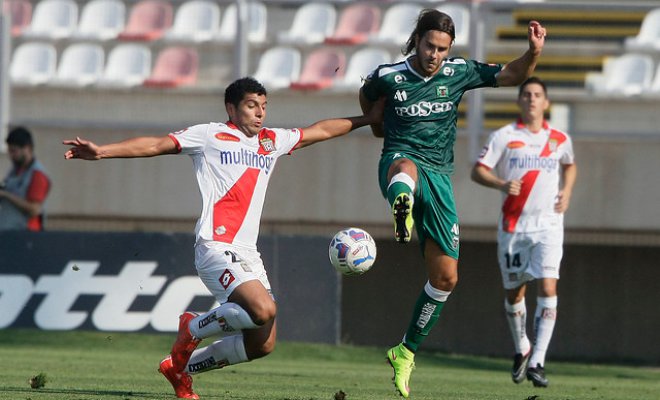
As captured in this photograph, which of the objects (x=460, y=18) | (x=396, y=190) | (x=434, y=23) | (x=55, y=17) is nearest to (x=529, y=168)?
(x=434, y=23)

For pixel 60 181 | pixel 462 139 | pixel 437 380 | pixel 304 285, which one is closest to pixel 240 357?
pixel 437 380

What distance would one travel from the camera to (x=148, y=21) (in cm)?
1634

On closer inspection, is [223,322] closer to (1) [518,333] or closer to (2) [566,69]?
(1) [518,333]

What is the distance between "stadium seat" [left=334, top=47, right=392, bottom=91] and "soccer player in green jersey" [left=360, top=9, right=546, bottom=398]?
24.0 feet

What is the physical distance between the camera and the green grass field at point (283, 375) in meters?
8.27

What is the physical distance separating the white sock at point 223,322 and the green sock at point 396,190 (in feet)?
3.65

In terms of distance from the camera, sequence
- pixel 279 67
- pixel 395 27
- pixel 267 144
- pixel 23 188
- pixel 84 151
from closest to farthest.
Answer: pixel 84 151 < pixel 267 144 < pixel 23 188 < pixel 279 67 < pixel 395 27

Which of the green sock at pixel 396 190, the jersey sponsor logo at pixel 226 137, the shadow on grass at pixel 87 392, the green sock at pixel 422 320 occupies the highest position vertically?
the jersey sponsor logo at pixel 226 137

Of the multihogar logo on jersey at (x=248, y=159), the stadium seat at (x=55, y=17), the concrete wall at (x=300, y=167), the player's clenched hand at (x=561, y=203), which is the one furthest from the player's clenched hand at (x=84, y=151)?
the stadium seat at (x=55, y=17)

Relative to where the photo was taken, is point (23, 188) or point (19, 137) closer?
point (19, 137)

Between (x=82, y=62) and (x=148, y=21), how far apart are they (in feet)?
3.29

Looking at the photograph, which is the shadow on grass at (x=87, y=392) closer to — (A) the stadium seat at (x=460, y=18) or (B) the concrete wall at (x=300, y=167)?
(B) the concrete wall at (x=300, y=167)

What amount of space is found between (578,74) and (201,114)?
438 cm

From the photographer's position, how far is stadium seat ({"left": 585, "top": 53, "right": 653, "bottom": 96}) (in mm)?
14727
